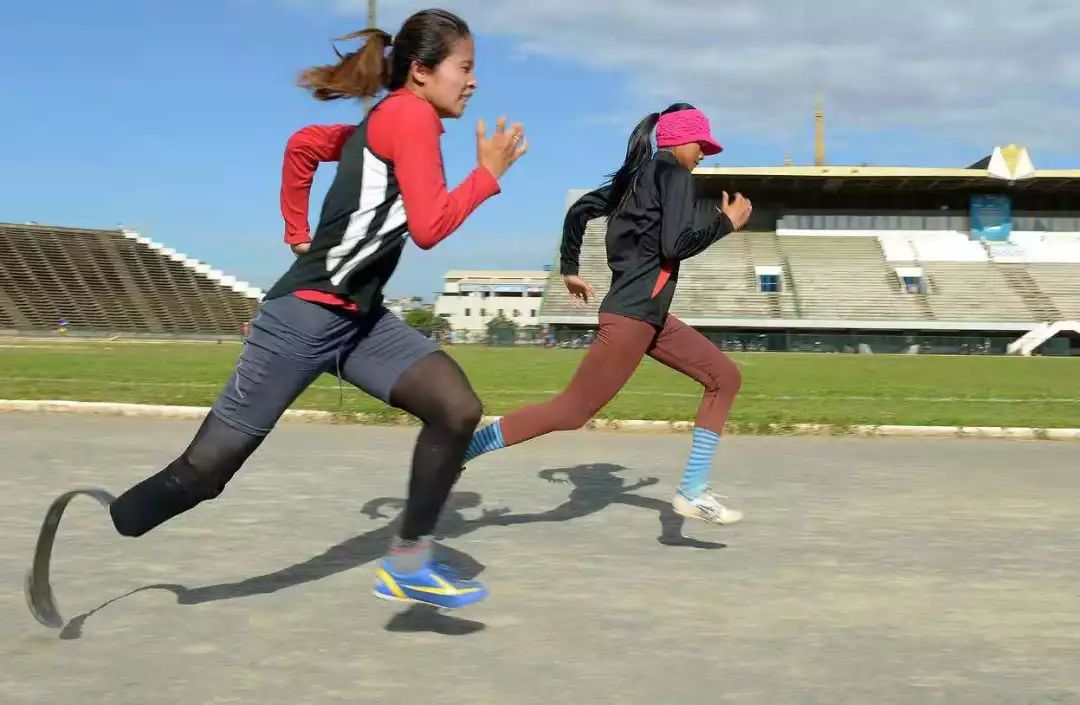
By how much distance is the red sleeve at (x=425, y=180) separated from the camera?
2.95m

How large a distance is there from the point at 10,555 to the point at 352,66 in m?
2.61

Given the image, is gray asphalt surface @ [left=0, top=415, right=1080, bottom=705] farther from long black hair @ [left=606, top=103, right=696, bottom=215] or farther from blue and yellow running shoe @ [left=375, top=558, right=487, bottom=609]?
long black hair @ [left=606, top=103, right=696, bottom=215]

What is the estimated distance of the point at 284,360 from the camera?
320 centimetres

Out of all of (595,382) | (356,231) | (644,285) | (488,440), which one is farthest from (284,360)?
(644,285)

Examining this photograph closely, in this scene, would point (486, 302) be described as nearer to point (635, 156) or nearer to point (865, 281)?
point (865, 281)

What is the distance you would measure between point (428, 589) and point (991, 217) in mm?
68293

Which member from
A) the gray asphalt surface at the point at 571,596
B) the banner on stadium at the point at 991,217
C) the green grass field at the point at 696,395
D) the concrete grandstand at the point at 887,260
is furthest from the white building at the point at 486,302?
the gray asphalt surface at the point at 571,596

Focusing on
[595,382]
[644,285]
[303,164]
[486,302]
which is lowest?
[486,302]

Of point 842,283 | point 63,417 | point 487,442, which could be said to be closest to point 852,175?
point 842,283

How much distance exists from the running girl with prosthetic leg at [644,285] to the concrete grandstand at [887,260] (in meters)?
50.0

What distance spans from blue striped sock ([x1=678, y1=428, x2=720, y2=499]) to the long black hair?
1144 millimetres

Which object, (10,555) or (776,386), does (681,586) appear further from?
(776,386)

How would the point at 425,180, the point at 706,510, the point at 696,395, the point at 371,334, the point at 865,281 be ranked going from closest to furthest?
the point at 425,180 → the point at 371,334 → the point at 706,510 → the point at 696,395 → the point at 865,281

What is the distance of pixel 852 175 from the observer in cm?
6238
